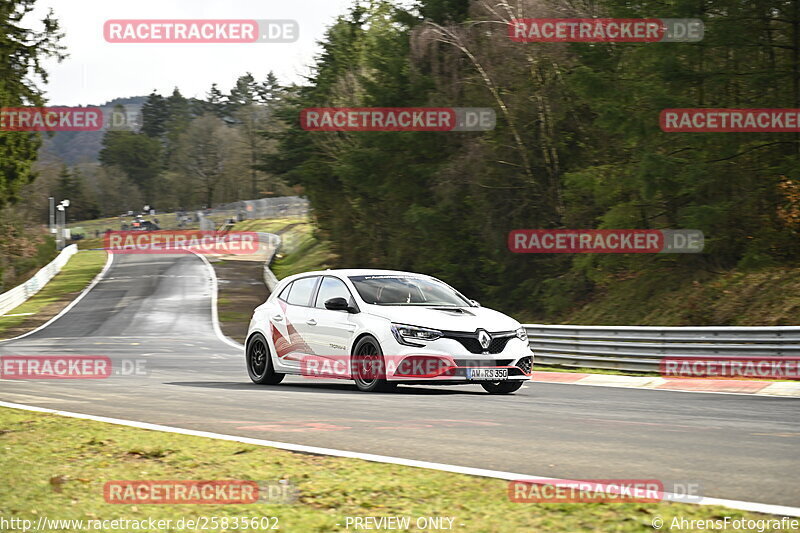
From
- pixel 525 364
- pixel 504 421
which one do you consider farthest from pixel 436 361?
pixel 504 421

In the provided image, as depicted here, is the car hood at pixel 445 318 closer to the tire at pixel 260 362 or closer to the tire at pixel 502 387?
the tire at pixel 502 387

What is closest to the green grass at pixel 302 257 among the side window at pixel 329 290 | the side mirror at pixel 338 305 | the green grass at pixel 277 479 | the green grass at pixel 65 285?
the green grass at pixel 65 285

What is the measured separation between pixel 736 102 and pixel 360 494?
78.4ft

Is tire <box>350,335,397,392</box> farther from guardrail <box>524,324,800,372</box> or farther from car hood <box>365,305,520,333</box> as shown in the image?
guardrail <box>524,324,800,372</box>

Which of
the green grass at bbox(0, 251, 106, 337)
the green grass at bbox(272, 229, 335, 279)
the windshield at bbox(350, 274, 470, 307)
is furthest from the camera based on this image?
the green grass at bbox(272, 229, 335, 279)

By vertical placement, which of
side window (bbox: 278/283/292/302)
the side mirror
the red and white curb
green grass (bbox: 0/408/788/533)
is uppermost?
side window (bbox: 278/283/292/302)

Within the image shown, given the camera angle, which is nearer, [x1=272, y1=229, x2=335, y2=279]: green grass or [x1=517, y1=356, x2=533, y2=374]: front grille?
[x1=517, y1=356, x2=533, y2=374]: front grille

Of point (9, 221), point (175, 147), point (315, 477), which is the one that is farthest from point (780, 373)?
point (175, 147)

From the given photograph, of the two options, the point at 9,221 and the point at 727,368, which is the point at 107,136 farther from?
the point at 727,368

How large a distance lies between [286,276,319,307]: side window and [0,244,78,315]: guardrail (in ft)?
117

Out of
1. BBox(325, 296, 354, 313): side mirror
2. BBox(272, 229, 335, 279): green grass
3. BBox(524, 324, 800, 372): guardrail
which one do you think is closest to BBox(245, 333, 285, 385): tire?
BBox(325, 296, 354, 313): side mirror

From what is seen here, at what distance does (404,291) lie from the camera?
46.2 feet

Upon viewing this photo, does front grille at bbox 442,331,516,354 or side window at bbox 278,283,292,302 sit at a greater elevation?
side window at bbox 278,283,292,302

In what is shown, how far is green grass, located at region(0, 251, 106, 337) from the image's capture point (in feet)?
155
